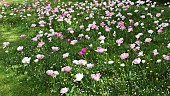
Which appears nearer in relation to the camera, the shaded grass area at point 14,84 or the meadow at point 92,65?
the meadow at point 92,65

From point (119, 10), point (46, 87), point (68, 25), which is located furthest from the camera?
point (119, 10)

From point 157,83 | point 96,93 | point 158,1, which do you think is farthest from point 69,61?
point 158,1

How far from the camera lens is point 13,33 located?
1113cm

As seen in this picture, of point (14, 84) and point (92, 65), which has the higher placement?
point (92, 65)

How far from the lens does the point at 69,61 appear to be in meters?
6.97

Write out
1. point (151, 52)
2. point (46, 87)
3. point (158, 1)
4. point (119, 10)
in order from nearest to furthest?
point (46, 87)
point (151, 52)
point (119, 10)
point (158, 1)

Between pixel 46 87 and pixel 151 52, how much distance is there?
8.33ft

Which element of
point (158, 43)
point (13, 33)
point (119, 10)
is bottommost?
point (13, 33)

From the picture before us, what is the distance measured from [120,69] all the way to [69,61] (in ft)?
4.45

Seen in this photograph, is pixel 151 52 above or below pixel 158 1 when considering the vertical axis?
above

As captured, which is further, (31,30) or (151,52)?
(31,30)

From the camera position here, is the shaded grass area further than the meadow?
Yes

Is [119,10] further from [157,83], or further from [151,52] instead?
[157,83]

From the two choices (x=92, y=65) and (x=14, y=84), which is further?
(x=14, y=84)
